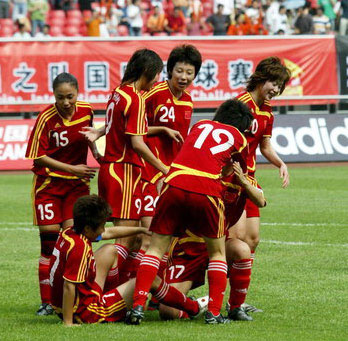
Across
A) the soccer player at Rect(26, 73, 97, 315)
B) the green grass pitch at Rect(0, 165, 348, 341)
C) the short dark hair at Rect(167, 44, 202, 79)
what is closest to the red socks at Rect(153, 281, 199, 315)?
the green grass pitch at Rect(0, 165, 348, 341)

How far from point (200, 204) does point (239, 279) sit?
2.78ft

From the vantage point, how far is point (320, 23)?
92.6 ft

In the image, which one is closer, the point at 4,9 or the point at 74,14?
Result: the point at 4,9

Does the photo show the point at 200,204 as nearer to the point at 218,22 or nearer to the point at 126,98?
the point at 126,98

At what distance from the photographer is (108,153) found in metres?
8.06

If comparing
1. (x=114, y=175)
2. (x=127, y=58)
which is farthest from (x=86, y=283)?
(x=127, y=58)

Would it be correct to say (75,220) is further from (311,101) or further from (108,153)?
(311,101)

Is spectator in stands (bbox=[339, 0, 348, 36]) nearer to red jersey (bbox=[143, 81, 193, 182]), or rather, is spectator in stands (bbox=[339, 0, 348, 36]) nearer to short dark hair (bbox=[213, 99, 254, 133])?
red jersey (bbox=[143, 81, 193, 182])

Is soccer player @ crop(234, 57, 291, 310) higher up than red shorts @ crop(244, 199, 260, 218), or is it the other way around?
soccer player @ crop(234, 57, 291, 310)

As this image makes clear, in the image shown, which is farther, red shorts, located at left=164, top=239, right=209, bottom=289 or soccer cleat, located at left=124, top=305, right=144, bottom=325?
red shorts, located at left=164, top=239, right=209, bottom=289

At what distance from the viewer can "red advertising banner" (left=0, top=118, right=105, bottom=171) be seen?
19.7 meters

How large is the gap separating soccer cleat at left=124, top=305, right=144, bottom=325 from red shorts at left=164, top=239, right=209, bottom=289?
54 cm

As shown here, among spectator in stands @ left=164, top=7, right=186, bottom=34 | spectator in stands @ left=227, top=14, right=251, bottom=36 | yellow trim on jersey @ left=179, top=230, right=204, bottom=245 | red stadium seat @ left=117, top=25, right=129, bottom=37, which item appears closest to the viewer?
yellow trim on jersey @ left=179, top=230, right=204, bottom=245

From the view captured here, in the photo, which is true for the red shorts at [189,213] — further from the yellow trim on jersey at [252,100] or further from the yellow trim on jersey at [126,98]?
the yellow trim on jersey at [252,100]
